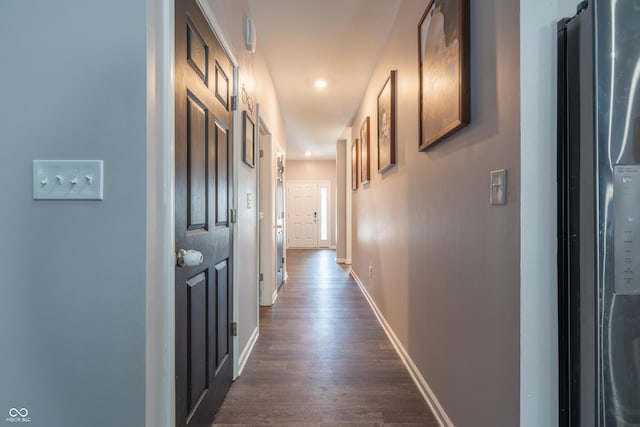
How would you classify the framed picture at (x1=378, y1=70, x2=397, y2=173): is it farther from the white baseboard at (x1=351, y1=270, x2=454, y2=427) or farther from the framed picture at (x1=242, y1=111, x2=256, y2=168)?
the white baseboard at (x1=351, y1=270, x2=454, y2=427)


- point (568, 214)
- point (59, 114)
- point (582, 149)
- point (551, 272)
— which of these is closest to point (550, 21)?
point (582, 149)

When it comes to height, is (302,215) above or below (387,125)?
below

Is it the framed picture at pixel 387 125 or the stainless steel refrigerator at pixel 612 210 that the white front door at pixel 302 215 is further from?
the stainless steel refrigerator at pixel 612 210

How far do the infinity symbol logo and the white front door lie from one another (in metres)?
8.28

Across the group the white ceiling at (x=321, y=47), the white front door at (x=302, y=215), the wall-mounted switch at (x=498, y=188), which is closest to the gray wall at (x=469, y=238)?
the wall-mounted switch at (x=498, y=188)

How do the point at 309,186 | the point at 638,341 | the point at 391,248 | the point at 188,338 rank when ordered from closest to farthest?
the point at 638,341, the point at 188,338, the point at 391,248, the point at 309,186

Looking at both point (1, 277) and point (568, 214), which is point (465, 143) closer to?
point (568, 214)

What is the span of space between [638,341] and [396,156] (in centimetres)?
184

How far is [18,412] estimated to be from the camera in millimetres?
909

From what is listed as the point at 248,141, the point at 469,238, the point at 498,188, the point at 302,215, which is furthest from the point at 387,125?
the point at 302,215

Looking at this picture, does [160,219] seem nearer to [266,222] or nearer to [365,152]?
[266,222]

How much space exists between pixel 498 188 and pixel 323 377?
5.20 feet

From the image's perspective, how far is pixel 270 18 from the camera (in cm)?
252

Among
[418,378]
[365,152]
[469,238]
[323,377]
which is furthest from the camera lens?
[365,152]
